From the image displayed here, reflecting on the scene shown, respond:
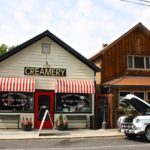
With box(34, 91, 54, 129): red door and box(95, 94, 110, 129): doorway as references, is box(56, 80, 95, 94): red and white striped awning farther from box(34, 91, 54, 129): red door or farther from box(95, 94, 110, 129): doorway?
box(95, 94, 110, 129): doorway

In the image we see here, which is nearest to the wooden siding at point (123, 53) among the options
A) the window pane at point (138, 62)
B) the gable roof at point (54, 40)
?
the window pane at point (138, 62)

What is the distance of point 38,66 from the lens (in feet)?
76.2

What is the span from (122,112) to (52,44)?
6.10 meters

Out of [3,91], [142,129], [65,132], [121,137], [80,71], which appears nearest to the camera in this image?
[142,129]

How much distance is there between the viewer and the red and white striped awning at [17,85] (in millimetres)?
22156

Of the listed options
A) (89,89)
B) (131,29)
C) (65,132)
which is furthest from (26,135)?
(131,29)

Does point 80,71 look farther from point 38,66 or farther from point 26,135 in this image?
point 26,135

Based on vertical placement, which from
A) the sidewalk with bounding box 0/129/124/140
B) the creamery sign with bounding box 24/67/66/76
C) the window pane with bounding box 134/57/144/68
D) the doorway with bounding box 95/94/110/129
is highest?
the window pane with bounding box 134/57/144/68

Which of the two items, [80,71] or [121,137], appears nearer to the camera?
[121,137]

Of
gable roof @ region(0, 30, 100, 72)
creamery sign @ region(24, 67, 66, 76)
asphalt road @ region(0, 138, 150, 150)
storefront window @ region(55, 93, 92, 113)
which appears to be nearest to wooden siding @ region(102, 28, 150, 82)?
gable roof @ region(0, 30, 100, 72)

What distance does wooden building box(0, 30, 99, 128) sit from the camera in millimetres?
22594

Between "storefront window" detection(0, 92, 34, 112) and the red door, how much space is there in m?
0.38

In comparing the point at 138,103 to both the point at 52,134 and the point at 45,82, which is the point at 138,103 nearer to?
the point at 52,134

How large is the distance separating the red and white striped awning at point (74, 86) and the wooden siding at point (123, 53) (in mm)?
3714
